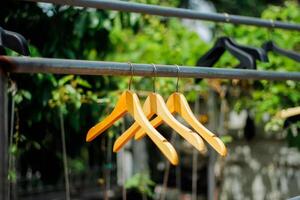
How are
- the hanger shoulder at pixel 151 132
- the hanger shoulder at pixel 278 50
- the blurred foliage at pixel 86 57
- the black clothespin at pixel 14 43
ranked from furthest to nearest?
the blurred foliage at pixel 86 57 < the hanger shoulder at pixel 278 50 < the black clothespin at pixel 14 43 < the hanger shoulder at pixel 151 132

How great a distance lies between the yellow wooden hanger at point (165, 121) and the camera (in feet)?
3.20

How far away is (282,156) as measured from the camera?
3.85 m

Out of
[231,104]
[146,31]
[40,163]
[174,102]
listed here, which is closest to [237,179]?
[231,104]

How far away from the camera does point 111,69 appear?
1029mm

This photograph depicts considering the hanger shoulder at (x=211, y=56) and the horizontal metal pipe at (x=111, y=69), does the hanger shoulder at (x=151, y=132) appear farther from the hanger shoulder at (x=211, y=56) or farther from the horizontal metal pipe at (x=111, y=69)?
the hanger shoulder at (x=211, y=56)

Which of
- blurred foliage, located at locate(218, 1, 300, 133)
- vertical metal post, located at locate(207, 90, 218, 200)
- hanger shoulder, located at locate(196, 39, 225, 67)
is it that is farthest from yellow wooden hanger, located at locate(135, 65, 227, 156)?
vertical metal post, located at locate(207, 90, 218, 200)

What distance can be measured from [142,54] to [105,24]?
64cm

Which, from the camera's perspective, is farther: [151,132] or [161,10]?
[161,10]

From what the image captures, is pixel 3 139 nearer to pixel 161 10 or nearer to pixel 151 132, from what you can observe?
pixel 151 132

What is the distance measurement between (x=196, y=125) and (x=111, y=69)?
0.24 m

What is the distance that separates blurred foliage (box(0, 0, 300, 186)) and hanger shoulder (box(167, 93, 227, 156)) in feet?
3.47

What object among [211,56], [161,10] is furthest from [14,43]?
[211,56]

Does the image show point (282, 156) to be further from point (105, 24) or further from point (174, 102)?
point (174, 102)

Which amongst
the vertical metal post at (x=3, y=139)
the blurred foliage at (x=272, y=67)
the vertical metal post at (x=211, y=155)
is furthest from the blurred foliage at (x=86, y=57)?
the vertical metal post at (x=3, y=139)
